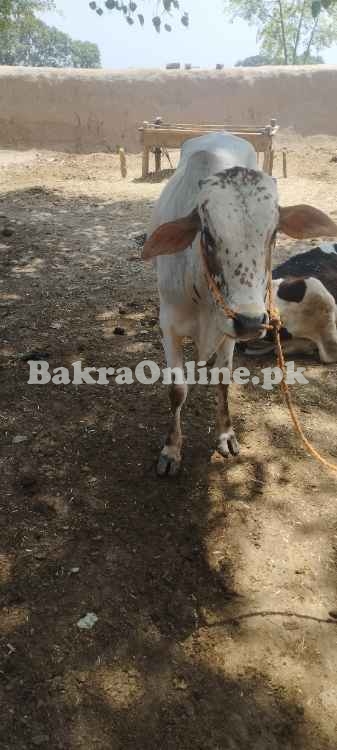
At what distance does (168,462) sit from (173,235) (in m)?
1.38

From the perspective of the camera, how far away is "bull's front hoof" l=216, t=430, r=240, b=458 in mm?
3393

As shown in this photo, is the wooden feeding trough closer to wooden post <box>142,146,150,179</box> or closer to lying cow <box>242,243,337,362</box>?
wooden post <box>142,146,150,179</box>

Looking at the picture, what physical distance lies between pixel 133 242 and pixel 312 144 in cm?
1094

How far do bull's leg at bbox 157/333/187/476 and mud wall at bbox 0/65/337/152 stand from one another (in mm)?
13922

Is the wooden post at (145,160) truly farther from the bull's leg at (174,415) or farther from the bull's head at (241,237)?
the bull's head at (241,237)

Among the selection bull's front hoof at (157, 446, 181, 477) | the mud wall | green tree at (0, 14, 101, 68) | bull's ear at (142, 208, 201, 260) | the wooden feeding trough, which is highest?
green tree at (0, 14, 101, 68)

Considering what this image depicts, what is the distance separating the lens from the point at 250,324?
2.18m

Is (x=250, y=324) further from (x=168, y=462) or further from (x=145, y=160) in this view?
(x=145, y=160)

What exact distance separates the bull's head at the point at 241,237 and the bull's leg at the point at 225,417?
3.35 ft

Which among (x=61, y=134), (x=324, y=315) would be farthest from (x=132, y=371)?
(x=61, y=134)

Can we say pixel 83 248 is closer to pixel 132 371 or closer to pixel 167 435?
pixel 132 371

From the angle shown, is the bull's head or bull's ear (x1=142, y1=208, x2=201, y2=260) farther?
bull's ear (x1=142, y1=208, x2=201, y2=260)

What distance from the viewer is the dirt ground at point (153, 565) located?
2047 millimetres

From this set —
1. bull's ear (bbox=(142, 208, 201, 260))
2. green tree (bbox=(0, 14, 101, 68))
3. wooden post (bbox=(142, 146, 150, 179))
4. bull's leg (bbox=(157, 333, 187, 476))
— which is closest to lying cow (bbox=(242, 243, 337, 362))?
bull's leg (bbox=(157, 333, 187, 476))
